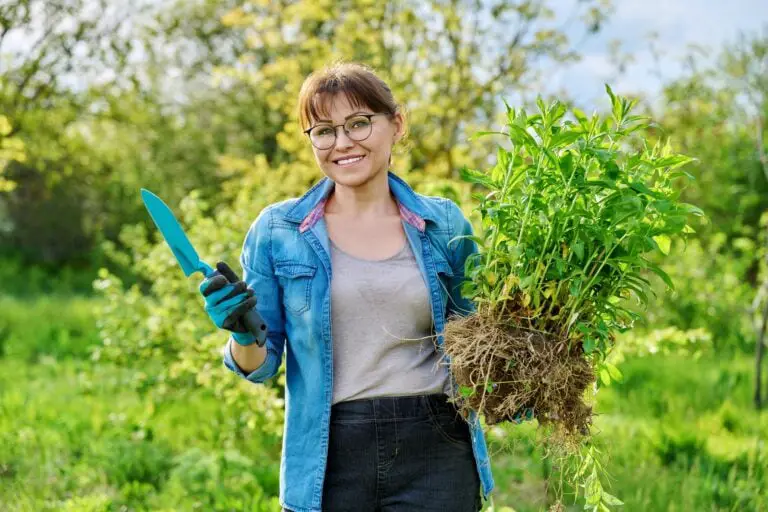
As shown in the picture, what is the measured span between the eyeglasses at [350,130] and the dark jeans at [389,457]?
662 millimetres

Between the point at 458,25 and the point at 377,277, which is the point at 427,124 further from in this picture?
the point at 377,277

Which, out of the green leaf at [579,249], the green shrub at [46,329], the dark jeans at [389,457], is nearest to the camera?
the green leaf at [579,249]

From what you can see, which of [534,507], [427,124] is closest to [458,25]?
[427,124]

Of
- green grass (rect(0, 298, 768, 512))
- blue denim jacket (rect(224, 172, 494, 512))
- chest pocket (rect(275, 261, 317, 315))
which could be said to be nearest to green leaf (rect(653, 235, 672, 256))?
blue denim jacket (rect(224, 172, 494, 512))

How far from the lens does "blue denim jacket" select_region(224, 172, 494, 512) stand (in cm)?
218

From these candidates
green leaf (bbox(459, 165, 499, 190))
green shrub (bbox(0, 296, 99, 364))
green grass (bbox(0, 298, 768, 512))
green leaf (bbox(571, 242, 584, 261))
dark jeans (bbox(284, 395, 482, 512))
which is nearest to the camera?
green leaf (bbox(571, 242, 584, 261))

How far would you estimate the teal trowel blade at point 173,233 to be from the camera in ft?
6.51

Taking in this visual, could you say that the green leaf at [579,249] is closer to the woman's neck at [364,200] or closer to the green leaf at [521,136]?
the green leaf at [521,136]

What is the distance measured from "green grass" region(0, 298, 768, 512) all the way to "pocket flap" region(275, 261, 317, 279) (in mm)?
663

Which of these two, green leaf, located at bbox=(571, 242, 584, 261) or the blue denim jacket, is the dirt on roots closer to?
the blue denim jacket

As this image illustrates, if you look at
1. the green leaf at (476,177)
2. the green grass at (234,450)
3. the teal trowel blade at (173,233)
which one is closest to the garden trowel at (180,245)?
the teal trowel blade at (173,233)

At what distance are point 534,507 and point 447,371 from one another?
2.12 m

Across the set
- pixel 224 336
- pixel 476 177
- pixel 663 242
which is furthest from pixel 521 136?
pixel 224 336

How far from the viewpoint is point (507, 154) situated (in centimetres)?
203
